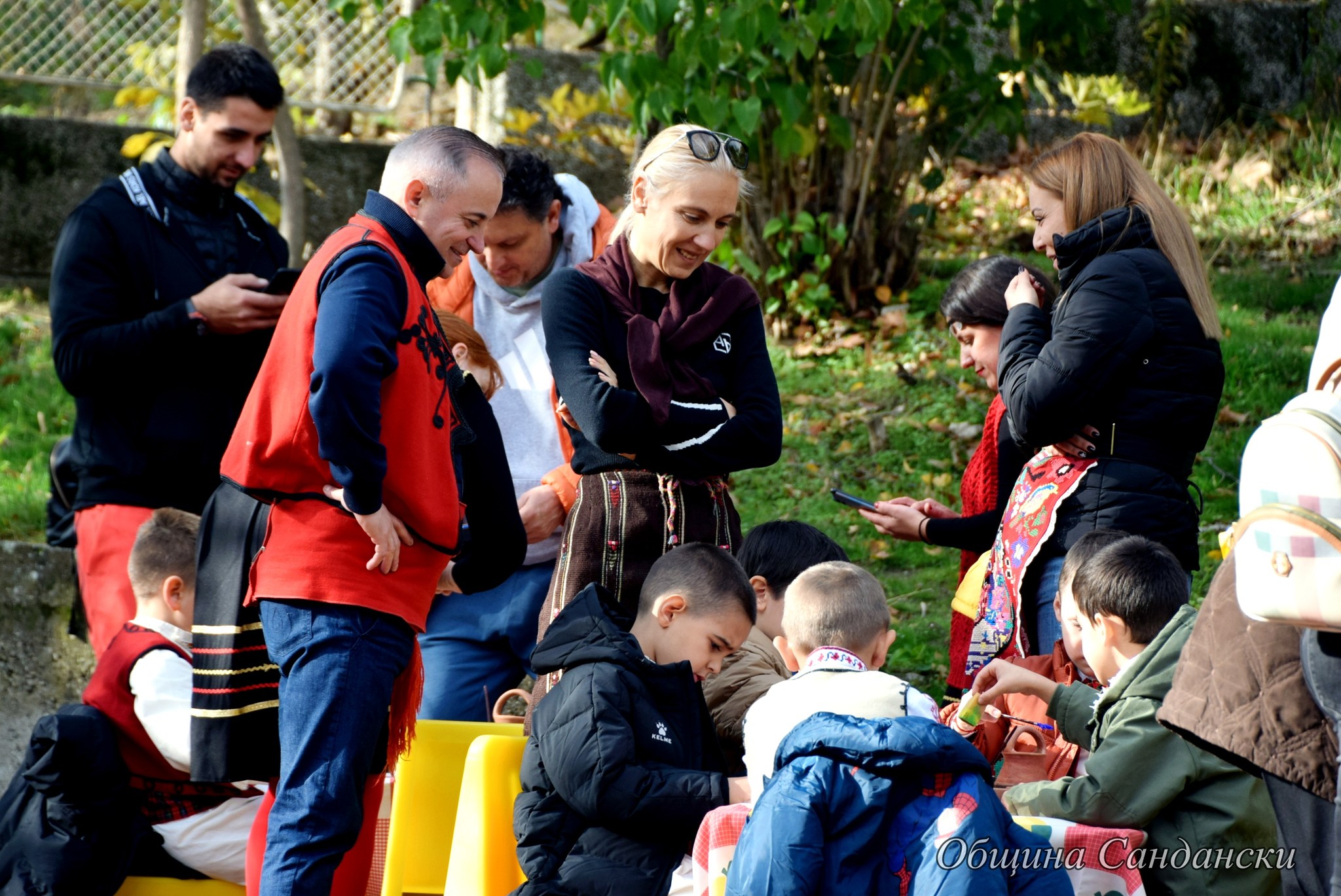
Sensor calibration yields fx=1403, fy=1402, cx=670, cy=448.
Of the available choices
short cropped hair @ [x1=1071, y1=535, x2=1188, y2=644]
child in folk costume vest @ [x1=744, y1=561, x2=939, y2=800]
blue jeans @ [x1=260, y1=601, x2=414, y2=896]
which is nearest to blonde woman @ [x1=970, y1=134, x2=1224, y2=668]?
short cropped hair @ [x1=1071, y1=535, x2=1188, y2=644]

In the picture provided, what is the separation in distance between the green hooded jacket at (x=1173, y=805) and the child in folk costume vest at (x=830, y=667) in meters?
0.37

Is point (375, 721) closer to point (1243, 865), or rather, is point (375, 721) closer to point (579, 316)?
point (579, 316)

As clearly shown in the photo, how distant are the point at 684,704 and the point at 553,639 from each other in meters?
0.34

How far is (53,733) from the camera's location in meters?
3.57

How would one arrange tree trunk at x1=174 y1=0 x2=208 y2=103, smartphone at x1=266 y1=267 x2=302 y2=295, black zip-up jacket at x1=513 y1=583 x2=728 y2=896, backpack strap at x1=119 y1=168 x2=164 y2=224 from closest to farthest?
1. black zip-up jacket at x1=513 y1=583 x2=728 y2=896
2. smartphone at x1=266 y1=267 x2=302 y2=295
3. backpack strap at x1=119 y1=168 x2=164 y2=224
4. tree trunk at x1=174 y1=0 x2=208 y2=103

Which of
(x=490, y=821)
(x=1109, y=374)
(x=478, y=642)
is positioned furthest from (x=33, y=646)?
(x=1109, y=374)

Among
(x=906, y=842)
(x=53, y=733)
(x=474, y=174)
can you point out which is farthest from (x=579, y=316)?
(x=53, y=733)

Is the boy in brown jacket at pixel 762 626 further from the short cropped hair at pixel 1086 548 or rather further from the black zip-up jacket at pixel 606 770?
the short cropped hair at pixel 1086 548

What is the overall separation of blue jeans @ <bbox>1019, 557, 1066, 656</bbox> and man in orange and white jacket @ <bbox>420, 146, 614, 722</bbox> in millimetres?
1239

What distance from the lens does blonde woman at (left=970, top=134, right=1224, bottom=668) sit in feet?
11.3

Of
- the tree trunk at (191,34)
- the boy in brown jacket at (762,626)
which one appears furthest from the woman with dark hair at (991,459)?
the tree trunk at (191,34)

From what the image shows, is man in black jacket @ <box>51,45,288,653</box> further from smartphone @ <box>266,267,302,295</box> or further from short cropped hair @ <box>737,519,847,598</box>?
short cropped hair @ <box>737,519,847,598</box>

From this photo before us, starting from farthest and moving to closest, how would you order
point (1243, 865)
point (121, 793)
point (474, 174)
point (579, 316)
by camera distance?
1. point (121, 793)
2. point (579, 316)
3. point (474, 174)
4. point (1243, 865)

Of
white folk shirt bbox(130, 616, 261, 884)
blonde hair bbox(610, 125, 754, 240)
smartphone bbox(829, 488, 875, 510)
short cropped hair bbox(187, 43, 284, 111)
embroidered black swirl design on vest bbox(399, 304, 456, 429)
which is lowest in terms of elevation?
white folk shirt bbox(130, 616, 261, 884)
